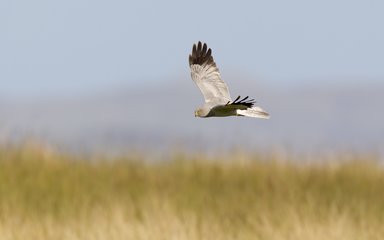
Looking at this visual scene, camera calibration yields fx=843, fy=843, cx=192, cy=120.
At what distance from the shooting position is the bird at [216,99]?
133 centimetres

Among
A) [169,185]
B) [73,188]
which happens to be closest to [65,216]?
[73,188]

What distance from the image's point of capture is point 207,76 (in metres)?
1.57

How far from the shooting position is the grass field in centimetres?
640

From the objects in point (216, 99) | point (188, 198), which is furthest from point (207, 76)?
point (188, 198)

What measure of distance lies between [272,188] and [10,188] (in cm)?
259

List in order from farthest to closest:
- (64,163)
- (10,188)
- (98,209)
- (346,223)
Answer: (64,163) < (10,188) < (98,209) < (346,223)

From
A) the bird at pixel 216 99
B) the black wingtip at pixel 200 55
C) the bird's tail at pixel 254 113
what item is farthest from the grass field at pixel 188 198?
the bird's tail at pixel 254 113

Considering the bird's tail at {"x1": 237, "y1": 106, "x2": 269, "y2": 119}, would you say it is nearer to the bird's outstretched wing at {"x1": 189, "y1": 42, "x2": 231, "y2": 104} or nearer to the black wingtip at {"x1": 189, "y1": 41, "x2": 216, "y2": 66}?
the bird's outstretched wing at {"x1": 189, "y1": 42, "x2": 231, "y2": 104}

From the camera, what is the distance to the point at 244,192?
8.31 m

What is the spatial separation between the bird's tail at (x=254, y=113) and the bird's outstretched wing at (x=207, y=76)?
1.2 inches

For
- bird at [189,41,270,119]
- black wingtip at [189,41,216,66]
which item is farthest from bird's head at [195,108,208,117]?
black wingtip at [189,41,216,66]

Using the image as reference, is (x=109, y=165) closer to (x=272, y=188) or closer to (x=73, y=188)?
(x=73, y=188)

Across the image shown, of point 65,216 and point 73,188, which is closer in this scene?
point 65,216

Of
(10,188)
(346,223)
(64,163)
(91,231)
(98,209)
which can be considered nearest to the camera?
(91,231)
